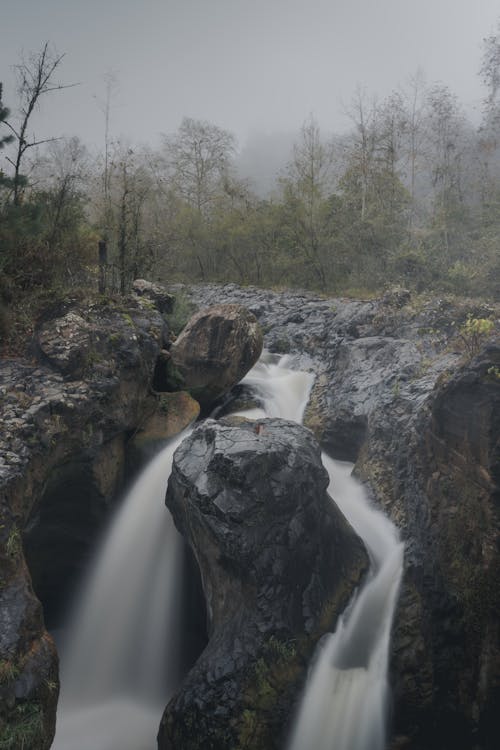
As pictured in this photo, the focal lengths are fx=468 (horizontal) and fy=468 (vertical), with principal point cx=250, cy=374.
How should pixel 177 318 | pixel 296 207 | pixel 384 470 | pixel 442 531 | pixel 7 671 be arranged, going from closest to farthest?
pixel 7 671
pixel 442 531
pixel 384 470
pixel 177 318
pixel 296 207

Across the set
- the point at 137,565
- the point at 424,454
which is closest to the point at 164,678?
the point at 137,565

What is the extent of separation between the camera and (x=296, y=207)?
1886 cm

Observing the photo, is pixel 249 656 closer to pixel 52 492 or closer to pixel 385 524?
pixel 385 524

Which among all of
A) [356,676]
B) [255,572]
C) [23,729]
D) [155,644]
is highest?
[255,572]

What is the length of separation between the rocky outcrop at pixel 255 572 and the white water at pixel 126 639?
704mm

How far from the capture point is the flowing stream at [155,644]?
14.4ft

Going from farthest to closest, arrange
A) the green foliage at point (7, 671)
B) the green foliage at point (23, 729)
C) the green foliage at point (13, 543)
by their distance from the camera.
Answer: the green foliage at point (13, 543) → the green foliage at point (7, 671) → the green foliage at point (23, 729)

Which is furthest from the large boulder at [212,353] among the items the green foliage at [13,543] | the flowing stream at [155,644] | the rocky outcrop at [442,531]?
the green foliage at [13,543]

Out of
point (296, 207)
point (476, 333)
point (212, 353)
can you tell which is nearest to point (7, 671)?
point (476, 333)

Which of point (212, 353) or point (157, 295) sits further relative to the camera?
point (157, 295)

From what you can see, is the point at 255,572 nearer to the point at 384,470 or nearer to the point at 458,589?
the point at 458,589

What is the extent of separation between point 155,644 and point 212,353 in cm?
467

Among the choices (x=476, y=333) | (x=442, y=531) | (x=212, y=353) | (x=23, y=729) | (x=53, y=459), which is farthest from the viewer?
(x=212, y=353)

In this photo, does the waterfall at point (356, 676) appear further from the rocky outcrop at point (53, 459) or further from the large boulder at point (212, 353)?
the large boulder at point (212, 353)
